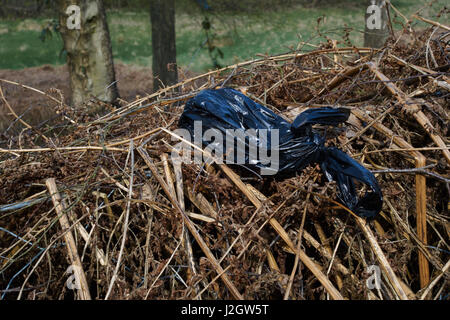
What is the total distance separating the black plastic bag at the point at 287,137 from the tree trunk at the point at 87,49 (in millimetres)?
2969

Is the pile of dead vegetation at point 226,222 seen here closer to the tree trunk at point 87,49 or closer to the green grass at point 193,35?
the tree trunk at point 87,49

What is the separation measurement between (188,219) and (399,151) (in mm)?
1078

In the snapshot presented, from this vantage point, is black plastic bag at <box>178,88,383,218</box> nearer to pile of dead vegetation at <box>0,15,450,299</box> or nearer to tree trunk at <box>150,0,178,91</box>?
pile of dead vegetation at <box>0,15,450,299</box>

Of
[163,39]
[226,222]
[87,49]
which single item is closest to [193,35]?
[163,39]

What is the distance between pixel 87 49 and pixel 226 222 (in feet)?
13.1

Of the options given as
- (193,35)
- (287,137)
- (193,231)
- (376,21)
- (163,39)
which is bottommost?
(193,231)

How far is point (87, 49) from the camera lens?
499cm

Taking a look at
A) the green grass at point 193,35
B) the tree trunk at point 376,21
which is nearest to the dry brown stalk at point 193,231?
the tree trunk at point 376,21

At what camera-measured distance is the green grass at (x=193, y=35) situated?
1030 cm

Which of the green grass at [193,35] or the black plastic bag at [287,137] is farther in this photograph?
the green grass at [193,35]

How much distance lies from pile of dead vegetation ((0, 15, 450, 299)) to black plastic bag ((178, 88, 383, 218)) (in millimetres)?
64

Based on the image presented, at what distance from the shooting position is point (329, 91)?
249 centimetres

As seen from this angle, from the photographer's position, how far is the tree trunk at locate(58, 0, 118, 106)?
486cm

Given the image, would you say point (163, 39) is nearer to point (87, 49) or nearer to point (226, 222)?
point (87, 49)
